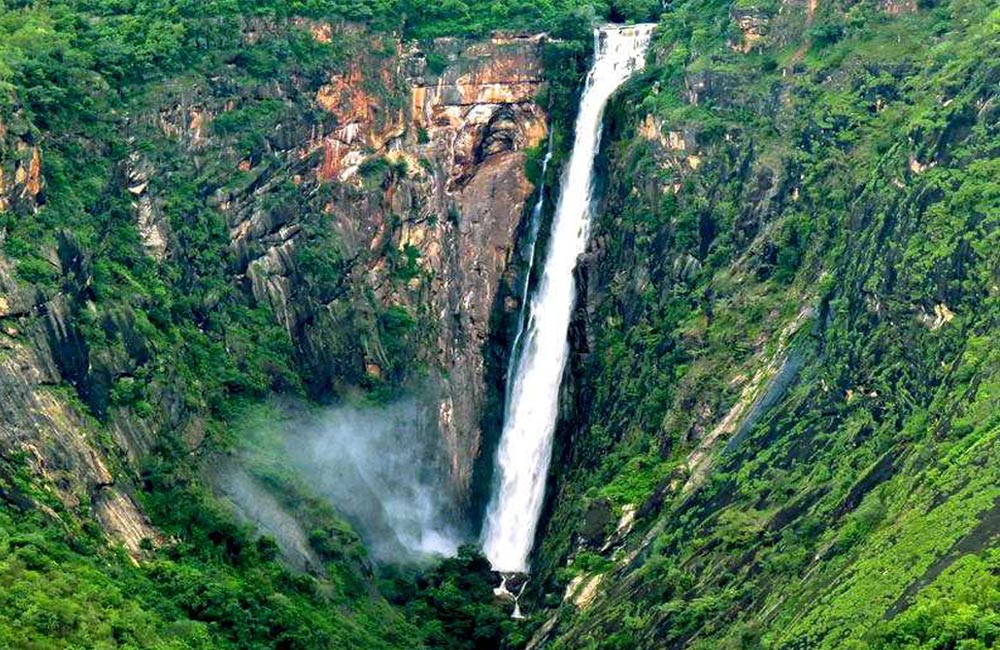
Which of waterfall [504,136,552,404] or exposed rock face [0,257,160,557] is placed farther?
waterfall [504,136,552,404]

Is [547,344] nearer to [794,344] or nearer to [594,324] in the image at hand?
[594,324]

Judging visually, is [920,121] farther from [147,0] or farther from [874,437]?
[147,0]

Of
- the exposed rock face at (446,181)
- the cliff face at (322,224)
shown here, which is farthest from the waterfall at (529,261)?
the cliff face at (322,224)

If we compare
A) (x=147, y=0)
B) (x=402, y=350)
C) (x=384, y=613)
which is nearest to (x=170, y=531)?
(x=384, y=613)

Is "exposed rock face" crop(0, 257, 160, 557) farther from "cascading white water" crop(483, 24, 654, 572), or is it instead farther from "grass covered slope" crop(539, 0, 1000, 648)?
"cascading white water" crop(483, 24, 654, 572)

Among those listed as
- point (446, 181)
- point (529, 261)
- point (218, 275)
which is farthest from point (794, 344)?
point (218, 275)

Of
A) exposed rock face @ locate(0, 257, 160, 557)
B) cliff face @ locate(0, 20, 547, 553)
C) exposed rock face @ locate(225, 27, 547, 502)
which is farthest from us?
exposed rock face @ locate(225, 27, 547, 502)

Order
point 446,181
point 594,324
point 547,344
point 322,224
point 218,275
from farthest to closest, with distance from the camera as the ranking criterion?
point 446,181
point 547,344
point 322,224
point 594,324
point 218,275

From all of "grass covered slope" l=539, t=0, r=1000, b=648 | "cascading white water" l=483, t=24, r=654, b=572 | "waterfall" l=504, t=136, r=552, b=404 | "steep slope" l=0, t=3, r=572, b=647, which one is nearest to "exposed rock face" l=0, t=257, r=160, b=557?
"steep slope" l=0, t=3, r=572, b=647
